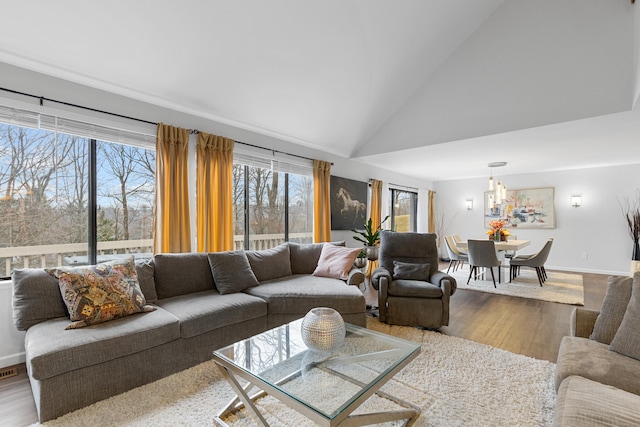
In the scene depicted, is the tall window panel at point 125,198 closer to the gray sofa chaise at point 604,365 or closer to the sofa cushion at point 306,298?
the sofa cushion at point 306,298

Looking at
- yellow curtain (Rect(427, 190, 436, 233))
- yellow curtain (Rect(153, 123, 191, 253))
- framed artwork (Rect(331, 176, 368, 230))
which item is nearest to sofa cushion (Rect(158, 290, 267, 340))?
yellow curtain (Rect(153, 123, 191, 253))

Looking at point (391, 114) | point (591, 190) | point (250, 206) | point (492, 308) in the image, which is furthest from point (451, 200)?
point (250, 206)

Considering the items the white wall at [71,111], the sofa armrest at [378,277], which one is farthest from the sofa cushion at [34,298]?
the sofa armrest at [378,277]

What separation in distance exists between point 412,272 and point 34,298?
3.35 m

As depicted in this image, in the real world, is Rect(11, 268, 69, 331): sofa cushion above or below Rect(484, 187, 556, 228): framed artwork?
below

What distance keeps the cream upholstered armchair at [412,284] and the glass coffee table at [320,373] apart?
124 cm

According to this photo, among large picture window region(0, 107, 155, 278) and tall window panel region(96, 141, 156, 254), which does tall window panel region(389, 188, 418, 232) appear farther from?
large picture window region(0, 107, 155, 278)

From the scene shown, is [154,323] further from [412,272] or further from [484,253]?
[484,253]

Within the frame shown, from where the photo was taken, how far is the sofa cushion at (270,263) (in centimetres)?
339

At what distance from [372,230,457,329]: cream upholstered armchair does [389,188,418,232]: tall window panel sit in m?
3.77

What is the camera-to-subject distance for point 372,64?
3.83m

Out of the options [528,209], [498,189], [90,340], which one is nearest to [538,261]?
[498,189]

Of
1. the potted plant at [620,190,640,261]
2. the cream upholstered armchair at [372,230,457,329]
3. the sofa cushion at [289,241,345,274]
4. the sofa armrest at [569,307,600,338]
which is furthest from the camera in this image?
the potted plant at [620,190,640,261]

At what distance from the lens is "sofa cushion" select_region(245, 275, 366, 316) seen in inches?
111
